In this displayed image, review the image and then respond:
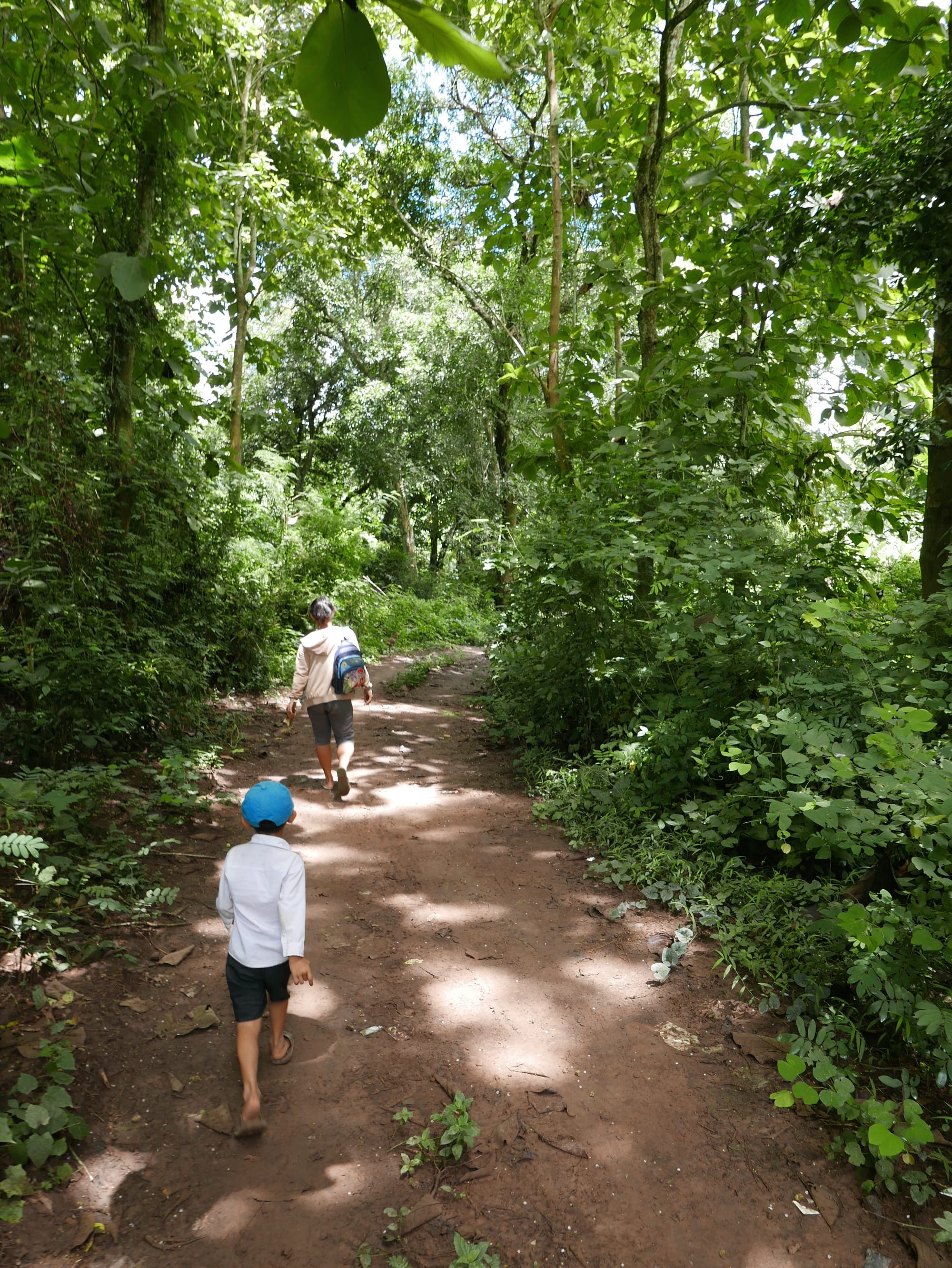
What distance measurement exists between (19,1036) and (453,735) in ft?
19.2

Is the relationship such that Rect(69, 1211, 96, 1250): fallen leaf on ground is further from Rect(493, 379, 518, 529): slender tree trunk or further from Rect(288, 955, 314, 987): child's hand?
Rect(493, 379, 518, 529): slender tree trunk

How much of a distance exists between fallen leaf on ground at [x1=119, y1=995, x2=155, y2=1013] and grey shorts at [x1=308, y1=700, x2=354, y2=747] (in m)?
2.87

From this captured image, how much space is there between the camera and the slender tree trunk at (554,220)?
7633 millimetres

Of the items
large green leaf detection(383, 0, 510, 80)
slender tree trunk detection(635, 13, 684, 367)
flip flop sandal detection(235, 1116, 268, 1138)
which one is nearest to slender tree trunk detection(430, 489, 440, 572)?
slender tree trunk detection(635, 13, 684, 367)

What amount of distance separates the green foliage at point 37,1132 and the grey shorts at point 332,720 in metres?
3.49

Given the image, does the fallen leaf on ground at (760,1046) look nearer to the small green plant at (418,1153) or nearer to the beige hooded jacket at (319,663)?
the small green plant at (418,1153)

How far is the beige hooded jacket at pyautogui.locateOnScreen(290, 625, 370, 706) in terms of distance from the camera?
6.05 m

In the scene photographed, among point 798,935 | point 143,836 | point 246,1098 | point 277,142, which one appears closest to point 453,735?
point 143,836

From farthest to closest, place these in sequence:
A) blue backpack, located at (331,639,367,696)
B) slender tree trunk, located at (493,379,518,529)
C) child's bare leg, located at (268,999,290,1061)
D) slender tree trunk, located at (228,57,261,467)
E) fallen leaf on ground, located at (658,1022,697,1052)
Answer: slender tree trunk, located at (493,379,518,529) < slender tree trunk, located at (228,57,261,467) < blue backpack, located at (331,639,367,696) < fallen leaf on ground, located at (658,1022,697,1052) < child's bare leg, located at (268,999,290,1061)

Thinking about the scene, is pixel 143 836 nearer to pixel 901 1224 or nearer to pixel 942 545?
pixel 901 1224

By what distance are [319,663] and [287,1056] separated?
11.1 feet

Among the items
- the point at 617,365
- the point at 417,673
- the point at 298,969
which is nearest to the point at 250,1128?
the point at 298,969

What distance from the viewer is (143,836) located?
4.77 meters

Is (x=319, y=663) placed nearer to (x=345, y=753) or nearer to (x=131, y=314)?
(x=345, y=753)
